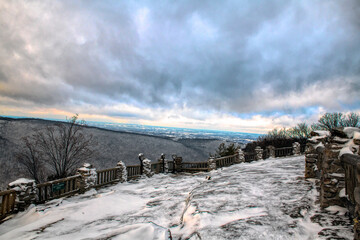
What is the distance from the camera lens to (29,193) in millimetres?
7055

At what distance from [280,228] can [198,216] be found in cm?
171

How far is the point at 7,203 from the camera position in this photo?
6410 millimetres

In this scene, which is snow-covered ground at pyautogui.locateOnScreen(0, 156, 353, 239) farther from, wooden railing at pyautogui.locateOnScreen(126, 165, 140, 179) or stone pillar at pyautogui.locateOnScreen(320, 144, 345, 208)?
wooden railing at pyautogui.locateOnScreen(126, 165, 140, 179)

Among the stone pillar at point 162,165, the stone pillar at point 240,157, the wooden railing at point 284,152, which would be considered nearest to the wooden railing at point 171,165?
the stone pillar at point 162,165

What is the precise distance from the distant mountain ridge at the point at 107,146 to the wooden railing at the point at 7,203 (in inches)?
893

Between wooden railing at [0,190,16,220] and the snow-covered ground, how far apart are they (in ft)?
1.29

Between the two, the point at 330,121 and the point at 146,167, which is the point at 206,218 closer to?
the point at 146,167

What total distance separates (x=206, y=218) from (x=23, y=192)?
7136 mm

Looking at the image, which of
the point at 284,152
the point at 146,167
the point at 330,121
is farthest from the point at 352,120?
the point at 146,167

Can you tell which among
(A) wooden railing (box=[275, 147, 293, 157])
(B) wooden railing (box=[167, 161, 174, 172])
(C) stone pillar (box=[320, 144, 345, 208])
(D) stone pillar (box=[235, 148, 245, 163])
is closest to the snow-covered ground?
(C) stone pillar (box=[320, 144, 345, 208])

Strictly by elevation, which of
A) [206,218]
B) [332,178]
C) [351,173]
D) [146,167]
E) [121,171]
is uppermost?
[351,173]

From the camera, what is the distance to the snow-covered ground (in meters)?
3.27

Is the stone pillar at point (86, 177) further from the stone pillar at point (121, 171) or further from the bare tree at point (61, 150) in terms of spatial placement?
the bare tree at point (61, 150)

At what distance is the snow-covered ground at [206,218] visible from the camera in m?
3.27
